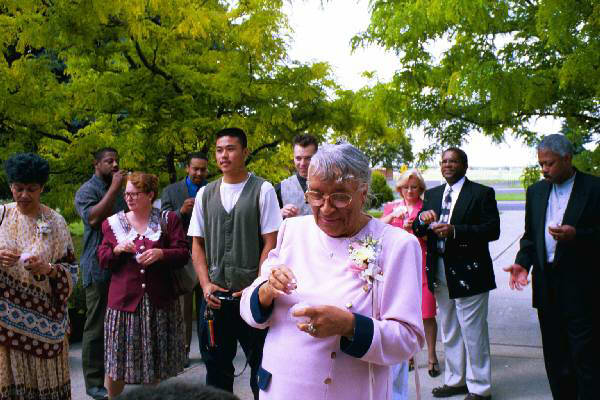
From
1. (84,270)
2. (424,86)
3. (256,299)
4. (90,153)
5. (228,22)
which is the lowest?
(84,270)

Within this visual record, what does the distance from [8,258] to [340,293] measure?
2.52m

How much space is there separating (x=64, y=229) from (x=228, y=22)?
4.01 metres

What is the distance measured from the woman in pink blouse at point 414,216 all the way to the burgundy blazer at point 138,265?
1991 millimetres

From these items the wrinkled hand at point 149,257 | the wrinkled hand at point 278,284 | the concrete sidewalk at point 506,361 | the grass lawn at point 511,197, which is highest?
the wrinkled hand at point 278,284

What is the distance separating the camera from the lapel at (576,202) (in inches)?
184

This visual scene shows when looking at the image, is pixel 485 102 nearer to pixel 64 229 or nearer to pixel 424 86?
pixel 424 86

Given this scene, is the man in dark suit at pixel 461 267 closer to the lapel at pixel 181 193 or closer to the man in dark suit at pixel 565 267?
the man in dark suit at pixel 565 267

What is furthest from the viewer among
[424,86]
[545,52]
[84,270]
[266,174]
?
[266,174]

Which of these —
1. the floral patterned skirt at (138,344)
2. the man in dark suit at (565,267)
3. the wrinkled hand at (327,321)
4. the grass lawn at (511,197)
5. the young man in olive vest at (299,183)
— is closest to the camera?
the wrinkled hand at (327,321)

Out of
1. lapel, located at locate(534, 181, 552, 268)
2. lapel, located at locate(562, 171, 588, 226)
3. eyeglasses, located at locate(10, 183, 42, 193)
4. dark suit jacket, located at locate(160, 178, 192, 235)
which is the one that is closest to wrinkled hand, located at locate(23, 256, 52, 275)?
eyeglasses, located at locate(10, 183, 42, 193)

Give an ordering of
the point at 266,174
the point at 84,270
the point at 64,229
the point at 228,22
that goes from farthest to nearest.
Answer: the point at 266,174 < the point at 228,22 < the point at 84,270 < the point at 64,229

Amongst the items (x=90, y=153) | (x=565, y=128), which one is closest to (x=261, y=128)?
(x=90, y=153)

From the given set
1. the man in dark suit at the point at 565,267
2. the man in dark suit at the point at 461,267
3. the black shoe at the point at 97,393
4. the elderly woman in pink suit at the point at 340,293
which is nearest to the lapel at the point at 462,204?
the man in dark suit at the point at 461,267

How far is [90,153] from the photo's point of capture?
7.32 metres
